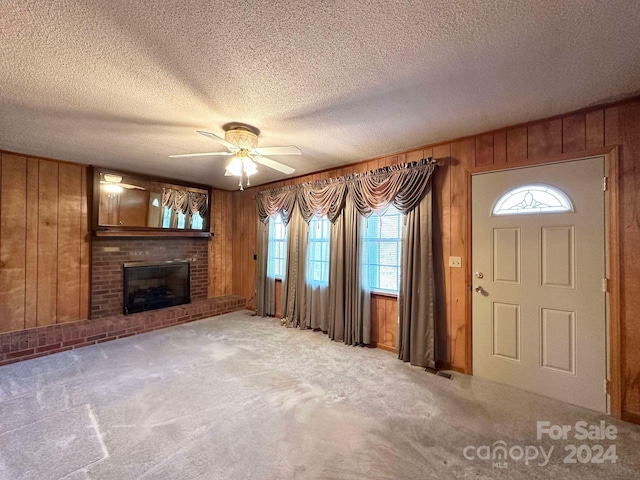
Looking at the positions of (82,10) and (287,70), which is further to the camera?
(287,70)

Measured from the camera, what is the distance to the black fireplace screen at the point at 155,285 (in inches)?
160

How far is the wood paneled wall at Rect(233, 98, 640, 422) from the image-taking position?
1949mm

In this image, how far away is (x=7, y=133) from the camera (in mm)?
2590

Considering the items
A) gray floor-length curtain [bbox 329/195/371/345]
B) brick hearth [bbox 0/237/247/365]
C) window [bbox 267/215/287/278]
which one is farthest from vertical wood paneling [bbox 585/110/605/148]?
brick hearth [bbox 0/237/247/365]

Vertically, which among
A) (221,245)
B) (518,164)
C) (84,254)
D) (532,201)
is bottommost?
(84,254)

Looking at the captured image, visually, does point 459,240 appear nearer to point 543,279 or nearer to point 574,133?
point 543,279

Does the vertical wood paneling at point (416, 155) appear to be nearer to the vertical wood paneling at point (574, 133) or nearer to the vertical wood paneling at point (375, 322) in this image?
the vertical wood paneling at point (574, 133)

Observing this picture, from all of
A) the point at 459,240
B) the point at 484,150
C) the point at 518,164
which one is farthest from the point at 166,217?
the point at 518,164

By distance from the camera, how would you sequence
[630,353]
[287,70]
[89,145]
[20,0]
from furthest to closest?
[89,145] < [630,353] < [287,70] < [20,0]

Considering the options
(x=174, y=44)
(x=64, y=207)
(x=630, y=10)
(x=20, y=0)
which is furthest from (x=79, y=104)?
(x=630, y=10)

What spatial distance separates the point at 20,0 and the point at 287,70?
1.22 m

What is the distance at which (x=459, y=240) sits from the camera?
107 inches

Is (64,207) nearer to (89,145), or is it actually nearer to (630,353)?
A: (89,145)

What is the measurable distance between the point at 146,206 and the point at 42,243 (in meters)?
1.26
